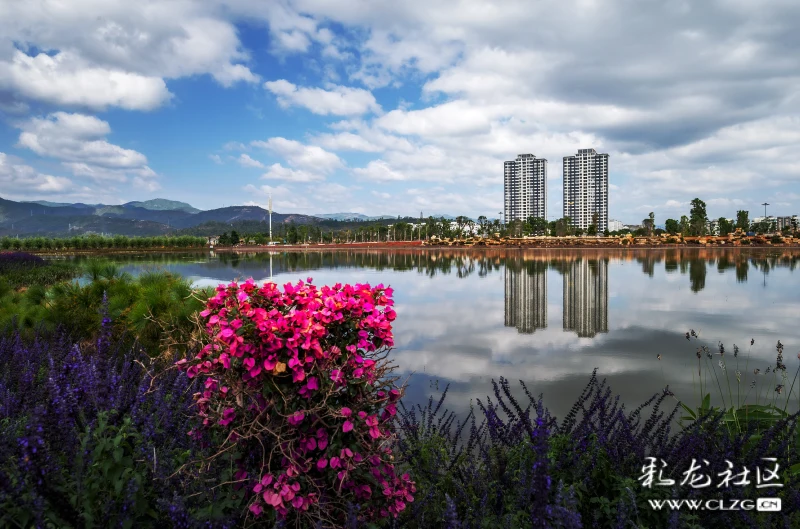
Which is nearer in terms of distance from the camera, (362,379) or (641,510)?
(362,379)

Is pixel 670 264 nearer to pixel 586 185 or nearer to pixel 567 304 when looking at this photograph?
pixel 567 304

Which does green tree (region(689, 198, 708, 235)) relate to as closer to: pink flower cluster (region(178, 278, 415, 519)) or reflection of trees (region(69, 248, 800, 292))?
reflection of trees (region(69, 248, 800, 292))

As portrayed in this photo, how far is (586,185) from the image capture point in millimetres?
175375

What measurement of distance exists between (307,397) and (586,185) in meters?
188

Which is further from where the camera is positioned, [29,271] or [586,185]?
[586,185]

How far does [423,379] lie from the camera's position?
23.5 feet

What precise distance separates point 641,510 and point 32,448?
3165 mm

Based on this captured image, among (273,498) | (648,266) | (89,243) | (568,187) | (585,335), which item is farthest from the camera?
(568,187)

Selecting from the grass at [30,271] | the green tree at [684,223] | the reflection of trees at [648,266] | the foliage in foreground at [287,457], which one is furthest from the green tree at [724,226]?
the foliage in foreground at [287,457]

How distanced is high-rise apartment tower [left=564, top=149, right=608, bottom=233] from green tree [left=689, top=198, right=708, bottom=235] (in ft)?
300

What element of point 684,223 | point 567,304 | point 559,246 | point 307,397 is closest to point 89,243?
point 559,246

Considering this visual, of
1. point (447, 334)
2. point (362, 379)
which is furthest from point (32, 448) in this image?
point (447, 334)

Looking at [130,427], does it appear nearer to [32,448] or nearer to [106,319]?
[32,448]

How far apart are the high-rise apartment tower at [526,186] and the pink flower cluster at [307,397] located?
183 metres
